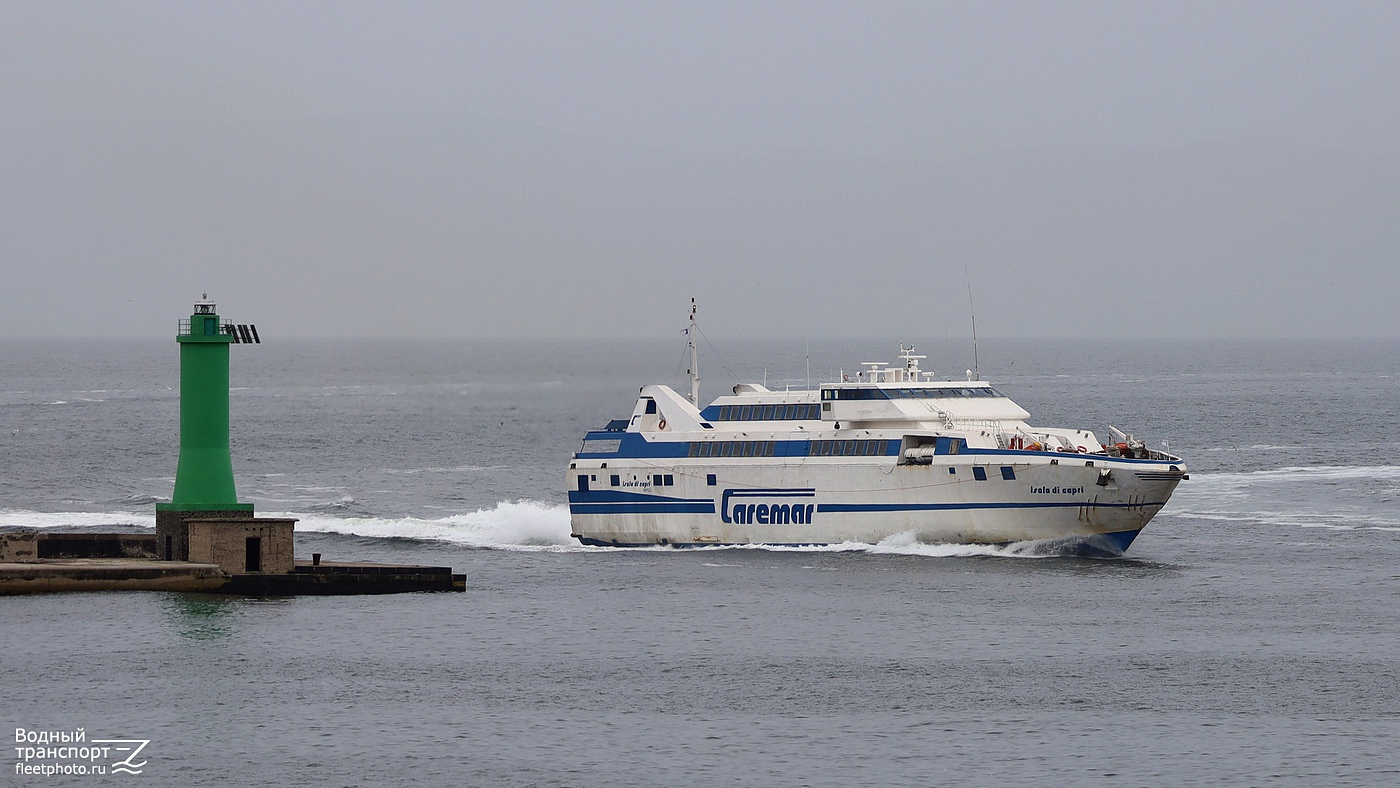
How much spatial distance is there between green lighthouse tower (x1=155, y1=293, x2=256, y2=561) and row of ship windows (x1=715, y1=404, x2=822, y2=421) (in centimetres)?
1729

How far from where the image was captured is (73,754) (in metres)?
33.3

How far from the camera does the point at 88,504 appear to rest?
2970 inches

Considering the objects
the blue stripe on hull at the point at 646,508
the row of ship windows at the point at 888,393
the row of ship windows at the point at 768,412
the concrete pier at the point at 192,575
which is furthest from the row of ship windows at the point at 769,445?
the concrete pier at the point at 192,575

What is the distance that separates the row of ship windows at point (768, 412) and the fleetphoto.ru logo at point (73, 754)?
29.8 meters

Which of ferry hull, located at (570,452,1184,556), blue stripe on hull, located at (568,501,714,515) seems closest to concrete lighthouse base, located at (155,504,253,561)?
blue stripe on hull, located at (568,501,714,515)

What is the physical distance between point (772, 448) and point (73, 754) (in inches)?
1183

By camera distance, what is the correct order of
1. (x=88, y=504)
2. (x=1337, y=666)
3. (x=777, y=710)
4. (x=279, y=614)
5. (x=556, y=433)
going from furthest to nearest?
(x=556, y=433), (x=88, y=504), (x=279, y=614), (x=1337, y=666), (x=777, y=710)

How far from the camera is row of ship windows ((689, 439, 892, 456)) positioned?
57.8 m

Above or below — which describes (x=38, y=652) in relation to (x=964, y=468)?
below

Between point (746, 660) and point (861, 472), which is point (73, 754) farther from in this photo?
point (861, 472)

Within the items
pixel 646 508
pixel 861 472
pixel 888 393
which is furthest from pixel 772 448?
pixel 646 508

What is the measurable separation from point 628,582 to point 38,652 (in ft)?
57.6

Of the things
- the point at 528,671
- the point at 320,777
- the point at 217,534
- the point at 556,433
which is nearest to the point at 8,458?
the point at 556,433

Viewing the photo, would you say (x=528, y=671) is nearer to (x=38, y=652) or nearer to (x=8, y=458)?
(x=38, y=652)
